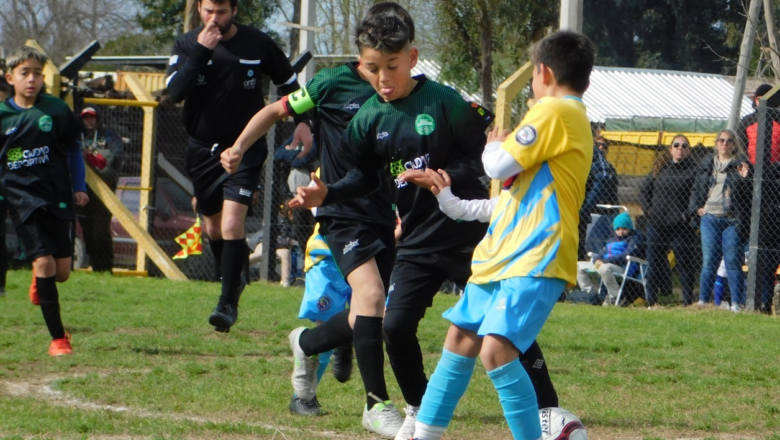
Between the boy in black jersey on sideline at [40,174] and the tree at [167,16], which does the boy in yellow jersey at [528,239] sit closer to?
the boy in black jersey on sideline at [40,174]

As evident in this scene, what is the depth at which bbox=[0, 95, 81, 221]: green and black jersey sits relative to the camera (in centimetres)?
741

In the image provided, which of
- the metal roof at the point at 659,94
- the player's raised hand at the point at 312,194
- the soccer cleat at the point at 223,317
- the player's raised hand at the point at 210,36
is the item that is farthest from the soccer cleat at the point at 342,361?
the metal roof at the point at 659,94

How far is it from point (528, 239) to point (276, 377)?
9.87 ft

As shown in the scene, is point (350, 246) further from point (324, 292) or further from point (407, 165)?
point (324, 292)

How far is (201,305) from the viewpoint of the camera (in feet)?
34.3

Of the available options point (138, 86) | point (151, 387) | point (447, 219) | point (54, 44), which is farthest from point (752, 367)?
point (54, 44)

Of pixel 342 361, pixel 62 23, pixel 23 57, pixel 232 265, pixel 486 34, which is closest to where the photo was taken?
pixel 342 361

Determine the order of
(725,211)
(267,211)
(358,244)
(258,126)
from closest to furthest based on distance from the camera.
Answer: (358,244), (258,126), (725,211), (267,211)

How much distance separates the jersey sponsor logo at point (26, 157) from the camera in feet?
24.6

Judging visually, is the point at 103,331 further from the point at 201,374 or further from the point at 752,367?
the point at 752,367

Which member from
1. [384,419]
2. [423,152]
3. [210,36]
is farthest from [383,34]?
[210,36]

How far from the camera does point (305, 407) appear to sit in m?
5.57

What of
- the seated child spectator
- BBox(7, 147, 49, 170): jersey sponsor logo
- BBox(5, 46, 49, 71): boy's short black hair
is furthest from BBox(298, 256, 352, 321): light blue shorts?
the seated child spectator

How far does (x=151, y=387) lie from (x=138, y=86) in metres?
8.26
